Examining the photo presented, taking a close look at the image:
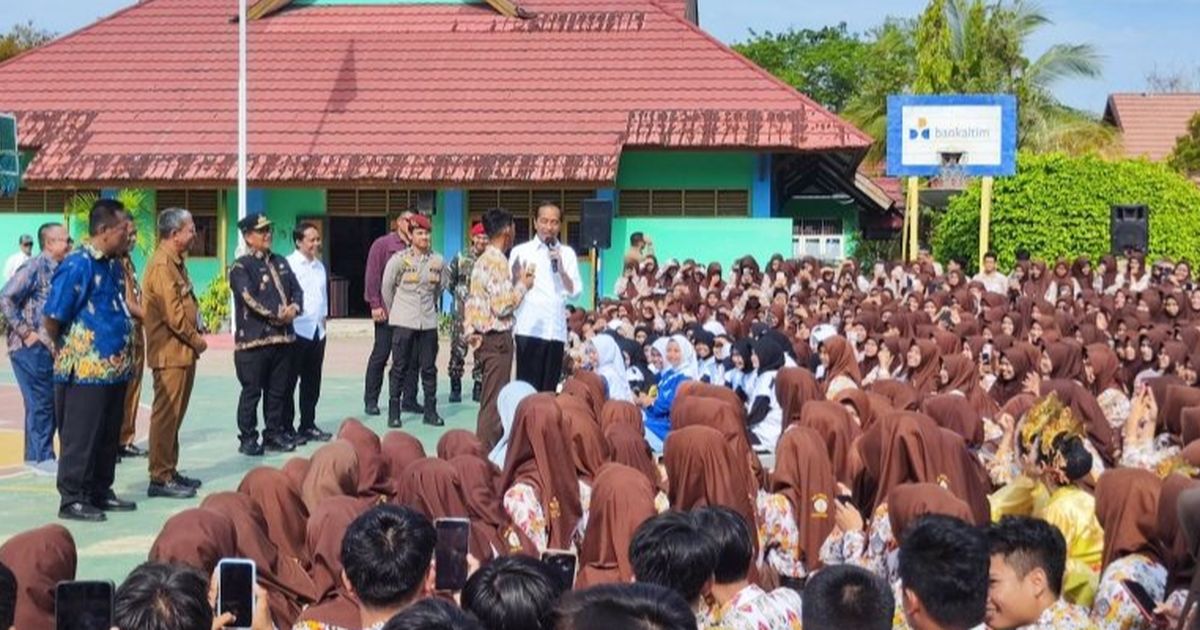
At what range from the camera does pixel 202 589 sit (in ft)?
12.2

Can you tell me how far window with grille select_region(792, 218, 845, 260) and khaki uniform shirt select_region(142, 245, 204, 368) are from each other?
927 inches

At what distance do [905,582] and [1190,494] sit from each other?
3.18 ft

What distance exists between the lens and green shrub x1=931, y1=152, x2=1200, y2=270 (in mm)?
24766

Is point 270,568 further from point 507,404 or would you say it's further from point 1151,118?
point 1151,118

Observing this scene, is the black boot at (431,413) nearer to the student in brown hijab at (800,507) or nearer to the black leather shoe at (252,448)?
the black leather shoe at (252,448)

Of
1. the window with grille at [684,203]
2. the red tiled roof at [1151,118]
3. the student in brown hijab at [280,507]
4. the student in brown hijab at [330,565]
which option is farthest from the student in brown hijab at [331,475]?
the red tiled roof at [1151,118]

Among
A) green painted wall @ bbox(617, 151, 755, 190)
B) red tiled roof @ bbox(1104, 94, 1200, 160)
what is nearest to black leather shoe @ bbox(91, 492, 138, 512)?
green painted wall @ bbox(617, 151, 755, 190)

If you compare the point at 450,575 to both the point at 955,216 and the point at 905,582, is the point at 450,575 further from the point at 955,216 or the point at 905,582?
the point at 955,216

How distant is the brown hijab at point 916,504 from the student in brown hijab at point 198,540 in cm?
200

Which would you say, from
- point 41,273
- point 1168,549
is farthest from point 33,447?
point 1168,549

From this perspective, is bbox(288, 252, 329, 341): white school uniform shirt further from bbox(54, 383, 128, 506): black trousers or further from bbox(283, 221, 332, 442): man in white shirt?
bbox(54, 383, 128, 506): black trousers

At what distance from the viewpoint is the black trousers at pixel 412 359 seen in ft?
37.3

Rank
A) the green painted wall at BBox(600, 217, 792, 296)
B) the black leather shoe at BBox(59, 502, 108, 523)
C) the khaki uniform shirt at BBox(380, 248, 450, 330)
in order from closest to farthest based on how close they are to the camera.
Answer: the black leather shoe at BBox(59, 502, 108, 523) < the khaki uniform shirt at BBox(380, 248, 450, 330) < the green painted wall at BBox(600, 217, 792, 296)

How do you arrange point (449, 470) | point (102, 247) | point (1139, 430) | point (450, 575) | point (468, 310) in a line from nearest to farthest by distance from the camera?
point (450, 575) → point (449, 470) → point (102, 247) → point (1139, 430) → point (468, 310)
